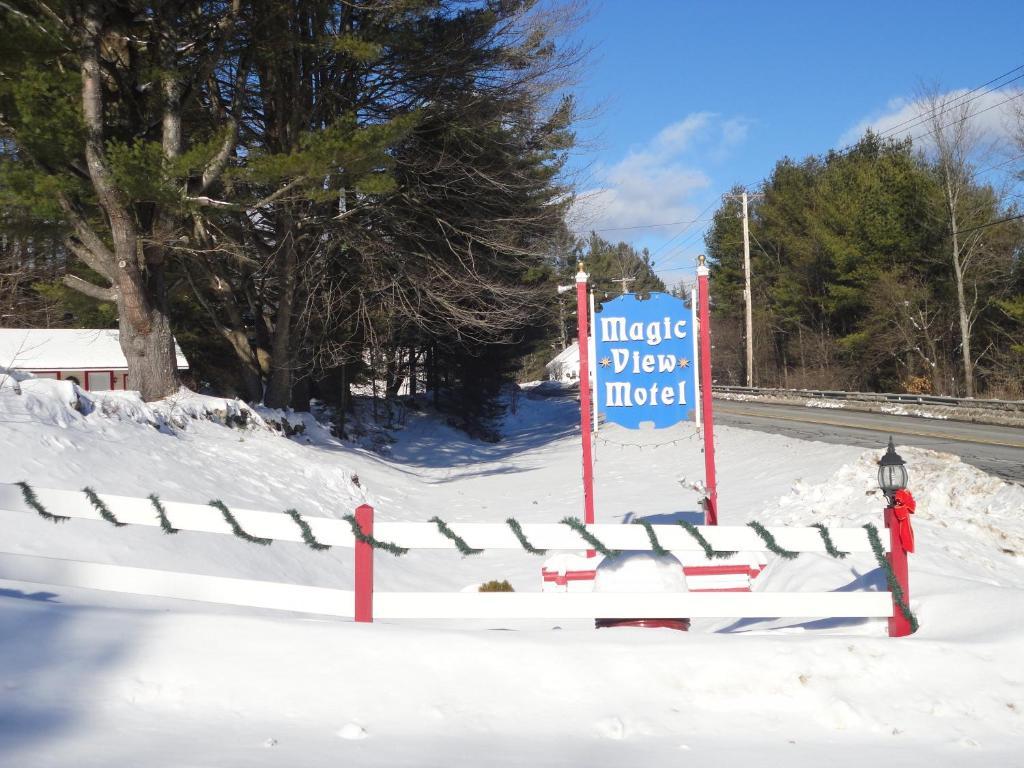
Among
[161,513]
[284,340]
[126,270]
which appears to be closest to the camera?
[161,513]

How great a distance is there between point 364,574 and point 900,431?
2177 centimetres

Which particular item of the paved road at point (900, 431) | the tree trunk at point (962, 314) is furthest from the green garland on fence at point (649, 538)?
the tree trunk at point (962, 314)

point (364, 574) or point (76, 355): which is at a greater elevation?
point (76, 355)

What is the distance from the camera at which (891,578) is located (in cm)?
527

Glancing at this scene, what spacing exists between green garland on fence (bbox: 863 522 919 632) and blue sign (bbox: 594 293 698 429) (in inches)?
145

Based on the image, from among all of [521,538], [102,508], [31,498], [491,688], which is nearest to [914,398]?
[521,538]

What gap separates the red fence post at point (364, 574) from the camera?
528cm

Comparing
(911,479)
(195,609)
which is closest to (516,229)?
(911,479)

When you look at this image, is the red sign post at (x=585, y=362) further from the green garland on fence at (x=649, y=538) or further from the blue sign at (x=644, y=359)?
the green garland on fence at (x=649, y=538)

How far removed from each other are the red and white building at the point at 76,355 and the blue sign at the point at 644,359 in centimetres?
1962

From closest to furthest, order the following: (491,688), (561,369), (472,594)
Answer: (491,688) < (472,594) < (561,369)

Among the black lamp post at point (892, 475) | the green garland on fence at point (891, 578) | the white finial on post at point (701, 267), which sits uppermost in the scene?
the white finial on post at point (701, 267)

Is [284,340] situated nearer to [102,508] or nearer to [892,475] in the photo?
[102,508]

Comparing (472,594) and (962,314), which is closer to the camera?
(472,594)
